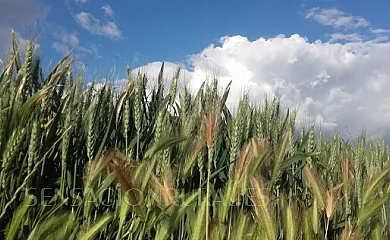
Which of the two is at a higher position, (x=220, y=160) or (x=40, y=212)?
(x=220, y=160)

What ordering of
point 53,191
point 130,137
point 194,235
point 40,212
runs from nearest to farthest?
point 194,235 → point 40,212 → point 53,191 → point 130,137

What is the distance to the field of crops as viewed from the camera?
4.64 ft

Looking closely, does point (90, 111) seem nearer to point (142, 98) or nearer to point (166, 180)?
point (142, 98)

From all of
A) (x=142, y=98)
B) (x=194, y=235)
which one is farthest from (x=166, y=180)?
(x=142, y=98)

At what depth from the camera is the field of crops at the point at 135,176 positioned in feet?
4.64

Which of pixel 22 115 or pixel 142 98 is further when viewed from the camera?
pixel 142 98

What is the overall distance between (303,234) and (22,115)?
0.97 metres

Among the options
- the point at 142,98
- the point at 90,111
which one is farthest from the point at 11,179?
the point at 142,98

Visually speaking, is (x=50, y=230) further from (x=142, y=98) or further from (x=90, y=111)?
(x=142, y=98)

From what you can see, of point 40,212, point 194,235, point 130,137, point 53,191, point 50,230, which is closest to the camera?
point 50,230

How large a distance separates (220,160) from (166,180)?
2.08 feet

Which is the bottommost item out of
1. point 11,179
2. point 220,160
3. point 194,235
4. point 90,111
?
point 194,235

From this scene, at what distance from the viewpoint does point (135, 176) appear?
4.75 ft

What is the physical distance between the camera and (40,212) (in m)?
1.52
